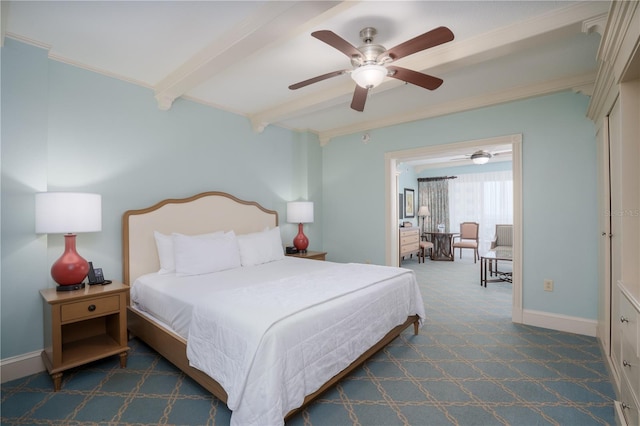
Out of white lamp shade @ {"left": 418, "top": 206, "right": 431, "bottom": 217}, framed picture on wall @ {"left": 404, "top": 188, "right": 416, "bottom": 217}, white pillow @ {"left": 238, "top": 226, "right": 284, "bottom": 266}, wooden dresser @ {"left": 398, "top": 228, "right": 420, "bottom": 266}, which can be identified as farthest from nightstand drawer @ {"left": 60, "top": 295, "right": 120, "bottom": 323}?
white lamp shade @ {"left": 418, "top": 206, "right": 431, "bottom": 217}

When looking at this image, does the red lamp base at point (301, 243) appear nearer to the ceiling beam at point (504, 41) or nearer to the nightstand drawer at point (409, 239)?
the ceiling beam at point (504, 41)

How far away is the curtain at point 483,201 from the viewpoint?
7.59m

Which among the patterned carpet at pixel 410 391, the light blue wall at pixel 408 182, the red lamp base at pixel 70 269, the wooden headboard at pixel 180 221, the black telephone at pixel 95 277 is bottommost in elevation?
the patterned carpet at pixel 410 391

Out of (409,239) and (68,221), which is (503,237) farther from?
(68,221)

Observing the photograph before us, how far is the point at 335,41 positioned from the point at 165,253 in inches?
97.5

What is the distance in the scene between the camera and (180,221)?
337 centimetres

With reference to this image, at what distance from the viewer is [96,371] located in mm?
2363

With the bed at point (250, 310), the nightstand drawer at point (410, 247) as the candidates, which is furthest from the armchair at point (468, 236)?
the bed at point (250, 310)

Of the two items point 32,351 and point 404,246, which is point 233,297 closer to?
Result: point 32,351

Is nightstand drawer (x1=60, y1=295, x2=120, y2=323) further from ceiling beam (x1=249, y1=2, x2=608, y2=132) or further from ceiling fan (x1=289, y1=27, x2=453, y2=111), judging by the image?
ceiling beam (x1=249, y1=2, x2=608, y2=132)

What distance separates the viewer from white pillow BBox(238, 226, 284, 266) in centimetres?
348

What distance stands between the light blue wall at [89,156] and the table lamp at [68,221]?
0.30 m

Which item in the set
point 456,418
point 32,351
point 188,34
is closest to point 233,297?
point 456,418

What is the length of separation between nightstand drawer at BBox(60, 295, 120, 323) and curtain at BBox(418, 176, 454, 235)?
299 inches
